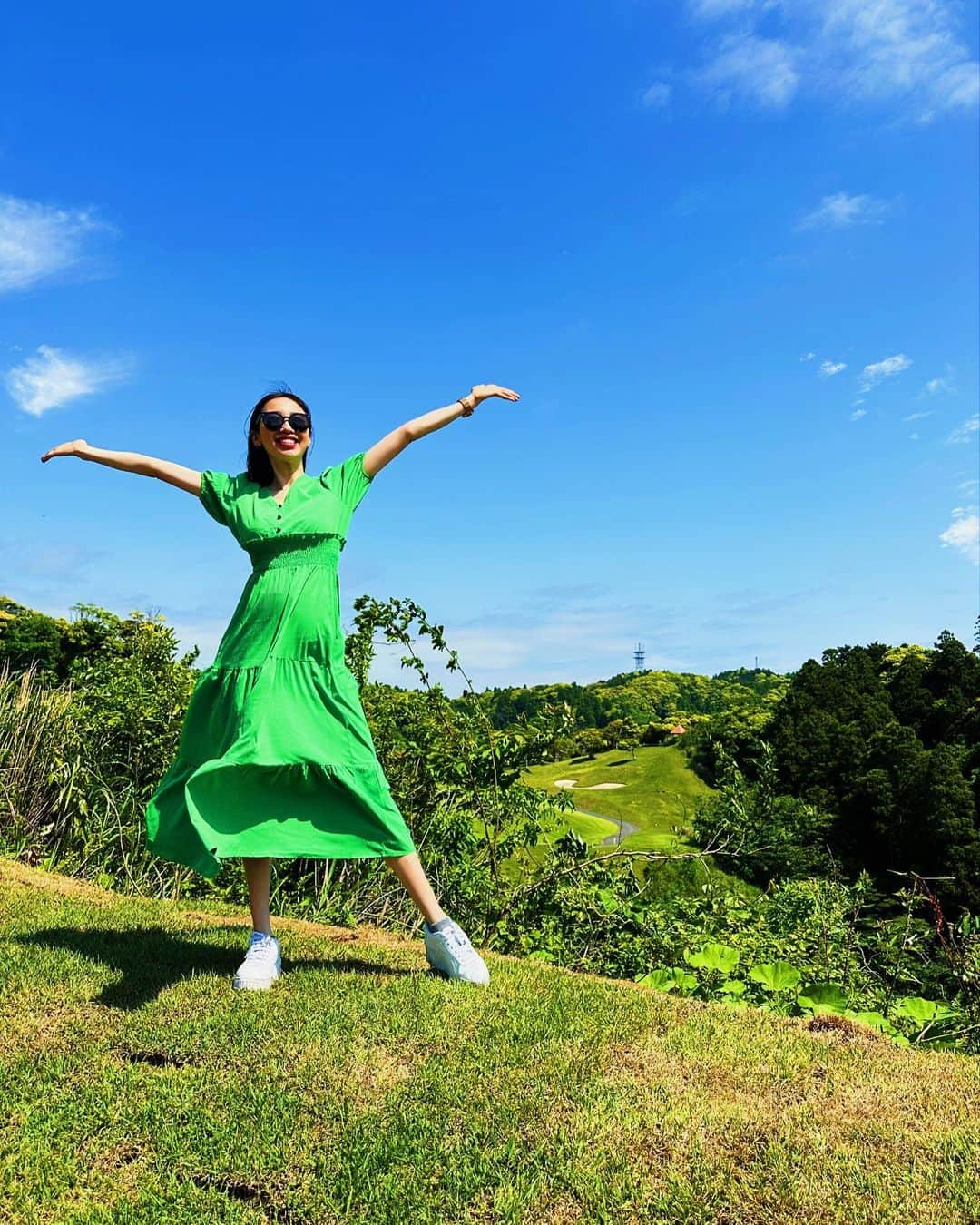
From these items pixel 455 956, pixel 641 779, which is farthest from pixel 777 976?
pixel 641 779

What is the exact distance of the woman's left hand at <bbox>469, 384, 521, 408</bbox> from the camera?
3762mm

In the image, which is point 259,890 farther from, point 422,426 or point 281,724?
point 422,426

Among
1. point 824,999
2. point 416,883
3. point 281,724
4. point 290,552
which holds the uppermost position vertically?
point 290,552

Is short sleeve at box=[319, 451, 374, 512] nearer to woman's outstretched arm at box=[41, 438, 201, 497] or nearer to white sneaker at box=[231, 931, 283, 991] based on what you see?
woman's outstretched arm at box=[41, 438, 201, 497]

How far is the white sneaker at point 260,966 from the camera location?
131 inches

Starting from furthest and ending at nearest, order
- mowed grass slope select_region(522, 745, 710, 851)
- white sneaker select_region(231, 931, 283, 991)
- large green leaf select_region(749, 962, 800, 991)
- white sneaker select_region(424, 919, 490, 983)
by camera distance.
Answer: mowed grass slope select_region(522, 745, 710, 851) < large green leaf select_region(749, 962, 800, 991) < white sneaker select_region(424, 919, 490, 983) < white sneaker select_region(231, 931, 283, 991)

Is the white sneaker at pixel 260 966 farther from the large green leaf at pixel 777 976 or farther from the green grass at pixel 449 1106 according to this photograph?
the large green leaf at pixel 777 976

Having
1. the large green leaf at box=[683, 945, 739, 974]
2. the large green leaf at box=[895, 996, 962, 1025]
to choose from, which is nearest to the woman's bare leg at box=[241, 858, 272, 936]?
the large green leaf at box=[683, 945, 739, 974]

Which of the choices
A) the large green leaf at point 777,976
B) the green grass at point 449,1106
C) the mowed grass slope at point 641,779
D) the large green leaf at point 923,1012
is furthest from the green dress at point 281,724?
the mowed grass slope at point 641,779

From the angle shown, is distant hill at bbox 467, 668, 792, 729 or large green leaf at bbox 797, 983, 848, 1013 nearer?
large green leaf at bbox 797, 983, 848, 1013

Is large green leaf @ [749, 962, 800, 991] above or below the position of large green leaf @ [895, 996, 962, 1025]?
above

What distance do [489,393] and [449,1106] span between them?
262 centimetres

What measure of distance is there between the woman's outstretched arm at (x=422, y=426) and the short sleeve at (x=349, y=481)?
0.03 metres

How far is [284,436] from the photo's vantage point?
372 centimetres
